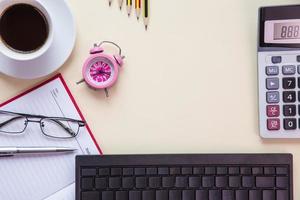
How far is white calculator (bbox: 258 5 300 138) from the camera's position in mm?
691

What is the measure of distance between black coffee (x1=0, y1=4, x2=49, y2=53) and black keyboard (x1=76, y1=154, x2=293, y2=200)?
20 cm

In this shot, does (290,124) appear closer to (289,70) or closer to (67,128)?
(289,70)

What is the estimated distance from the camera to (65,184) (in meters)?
0.72

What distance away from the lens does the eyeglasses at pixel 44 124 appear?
2.36 feet

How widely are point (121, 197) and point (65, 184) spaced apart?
0.10m

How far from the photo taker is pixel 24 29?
67 cm

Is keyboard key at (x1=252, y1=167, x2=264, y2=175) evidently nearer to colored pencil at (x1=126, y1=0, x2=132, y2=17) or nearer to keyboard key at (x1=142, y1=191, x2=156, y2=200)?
keyboard key at (x1=142, y1=191, x2=156, y2=200)

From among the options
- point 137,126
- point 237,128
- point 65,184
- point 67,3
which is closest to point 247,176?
point 237,128

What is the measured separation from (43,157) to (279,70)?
1.40 feet

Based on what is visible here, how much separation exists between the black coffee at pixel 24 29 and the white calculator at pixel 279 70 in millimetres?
358

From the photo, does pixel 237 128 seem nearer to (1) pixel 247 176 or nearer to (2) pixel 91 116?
(1) pixel 247 176

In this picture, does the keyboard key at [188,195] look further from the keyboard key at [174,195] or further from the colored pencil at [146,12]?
the colored pencil at [146,12]

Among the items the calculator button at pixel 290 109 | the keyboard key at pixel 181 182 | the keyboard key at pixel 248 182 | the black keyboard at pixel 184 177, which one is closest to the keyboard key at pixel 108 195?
the black keyboard at pixel 184 177

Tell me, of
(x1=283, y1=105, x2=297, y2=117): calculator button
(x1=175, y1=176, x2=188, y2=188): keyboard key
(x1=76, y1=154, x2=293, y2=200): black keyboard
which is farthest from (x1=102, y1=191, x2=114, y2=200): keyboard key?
(x1=283, y1=105, x2=297, y2=117): calculator button
